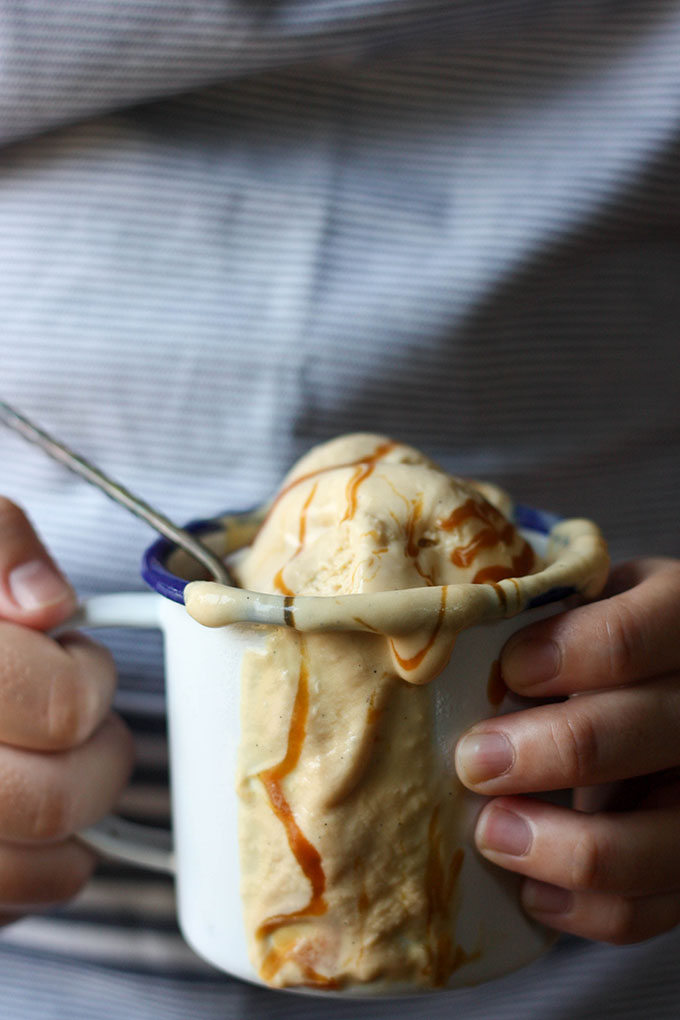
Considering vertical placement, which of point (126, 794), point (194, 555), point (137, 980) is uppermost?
point (194, 555)

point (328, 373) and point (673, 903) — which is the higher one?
point (328, 373)

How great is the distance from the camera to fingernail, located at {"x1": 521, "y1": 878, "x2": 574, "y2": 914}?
0.46m

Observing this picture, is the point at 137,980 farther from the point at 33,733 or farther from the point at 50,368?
the point at 50,368

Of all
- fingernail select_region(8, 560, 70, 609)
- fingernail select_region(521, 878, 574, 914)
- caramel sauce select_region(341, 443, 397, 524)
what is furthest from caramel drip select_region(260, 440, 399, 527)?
fingernail select_region(521, 878, 574, 914)

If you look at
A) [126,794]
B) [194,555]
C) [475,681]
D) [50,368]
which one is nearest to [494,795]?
[475,681]

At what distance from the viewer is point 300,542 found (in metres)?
0.47

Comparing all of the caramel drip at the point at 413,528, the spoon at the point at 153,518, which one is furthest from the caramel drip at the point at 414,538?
the spoon at the point at 153,518

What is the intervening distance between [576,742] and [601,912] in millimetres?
111

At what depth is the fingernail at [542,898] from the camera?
0.46 meters

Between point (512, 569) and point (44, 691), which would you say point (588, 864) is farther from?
point (44, 691)

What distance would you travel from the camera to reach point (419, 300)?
0.66 m

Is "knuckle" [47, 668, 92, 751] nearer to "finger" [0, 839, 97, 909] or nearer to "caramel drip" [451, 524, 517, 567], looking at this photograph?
"finger" [0, 839, 97, 909]

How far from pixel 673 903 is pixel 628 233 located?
1.52 feet

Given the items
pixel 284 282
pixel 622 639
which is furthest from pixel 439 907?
pixel 284 282
